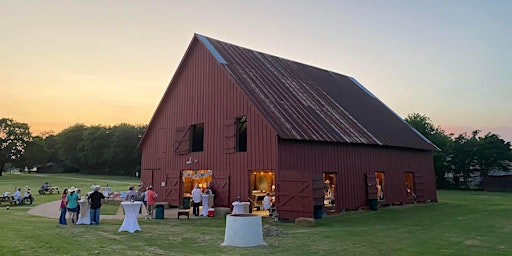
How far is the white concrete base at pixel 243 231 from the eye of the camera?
32.4 ft

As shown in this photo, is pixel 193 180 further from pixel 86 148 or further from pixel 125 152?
pixel 86 148

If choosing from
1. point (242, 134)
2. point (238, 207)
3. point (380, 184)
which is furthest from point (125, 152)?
point (238, 207)

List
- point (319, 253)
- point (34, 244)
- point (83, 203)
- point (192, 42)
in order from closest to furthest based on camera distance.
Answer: point (319, 253)
point (34, 244)
point (83, 203)
point (192, 42)

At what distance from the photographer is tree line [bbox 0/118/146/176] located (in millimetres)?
70812

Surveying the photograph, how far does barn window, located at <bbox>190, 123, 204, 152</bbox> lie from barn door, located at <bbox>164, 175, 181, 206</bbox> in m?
2.01

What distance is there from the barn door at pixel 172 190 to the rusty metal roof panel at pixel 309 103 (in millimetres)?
7430

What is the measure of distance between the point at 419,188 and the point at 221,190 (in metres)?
14.5

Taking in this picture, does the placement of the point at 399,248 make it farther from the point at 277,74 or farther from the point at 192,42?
the point at 192,42

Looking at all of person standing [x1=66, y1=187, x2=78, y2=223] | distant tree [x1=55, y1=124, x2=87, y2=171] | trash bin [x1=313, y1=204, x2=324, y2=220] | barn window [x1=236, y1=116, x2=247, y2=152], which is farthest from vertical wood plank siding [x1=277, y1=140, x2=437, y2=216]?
distant tree [x1=55, y1=124, x2=87, y2=171]

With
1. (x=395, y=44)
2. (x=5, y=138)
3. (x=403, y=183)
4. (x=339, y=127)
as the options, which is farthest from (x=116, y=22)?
(x=5, y=138)

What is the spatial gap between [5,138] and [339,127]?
71.0m

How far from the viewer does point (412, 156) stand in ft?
85.3

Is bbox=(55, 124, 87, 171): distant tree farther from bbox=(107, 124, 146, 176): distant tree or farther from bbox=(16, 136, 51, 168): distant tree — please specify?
bbox=(107, 124, 146, 176): distant tree

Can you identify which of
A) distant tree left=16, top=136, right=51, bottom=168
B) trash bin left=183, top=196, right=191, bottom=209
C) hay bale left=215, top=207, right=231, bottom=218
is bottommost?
hay bale left=215, top=207, right=231, bottom=218
